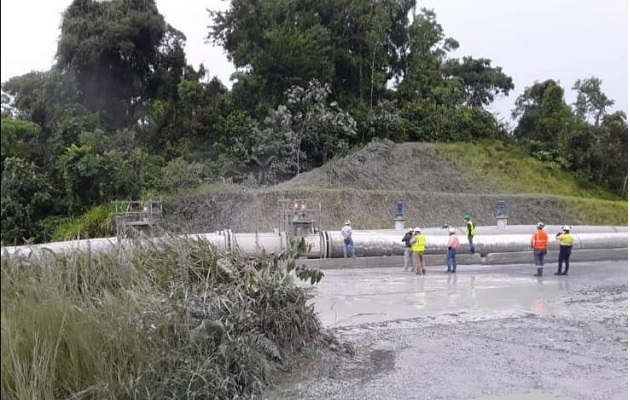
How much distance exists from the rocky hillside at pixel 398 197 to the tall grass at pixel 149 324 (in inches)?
16.1

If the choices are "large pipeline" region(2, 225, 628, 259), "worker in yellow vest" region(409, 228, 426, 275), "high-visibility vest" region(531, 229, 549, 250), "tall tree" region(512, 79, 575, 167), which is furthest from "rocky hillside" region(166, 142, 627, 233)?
"high-visibility vest" region(531, 229, 549, 250)

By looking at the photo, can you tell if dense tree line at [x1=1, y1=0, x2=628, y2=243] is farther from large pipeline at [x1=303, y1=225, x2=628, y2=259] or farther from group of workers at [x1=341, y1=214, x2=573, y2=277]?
large pipeline at [x1=303, y1=225, x2=628, y2=259]

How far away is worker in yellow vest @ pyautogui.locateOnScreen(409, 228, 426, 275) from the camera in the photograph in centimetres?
1413

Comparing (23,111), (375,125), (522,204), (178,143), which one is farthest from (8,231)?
(522,204)

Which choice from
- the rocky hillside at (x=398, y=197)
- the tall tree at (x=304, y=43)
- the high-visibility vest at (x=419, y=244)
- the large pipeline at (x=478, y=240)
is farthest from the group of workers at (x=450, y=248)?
the tall tree at (x=304, y=43)

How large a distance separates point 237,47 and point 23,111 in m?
2.20

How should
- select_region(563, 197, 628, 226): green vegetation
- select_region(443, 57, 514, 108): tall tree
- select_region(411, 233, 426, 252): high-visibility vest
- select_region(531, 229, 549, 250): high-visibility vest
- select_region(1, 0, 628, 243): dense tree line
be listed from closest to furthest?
select_region(1, 0, 628, 243): dense tree line
select_region(531, 229, 549, 250): high-visibility vest
select_region(411, 233, 426, 252): high-visibility vest
select_region(563, 197, 628, 226): green vegetation
select_region(443, 57, 514, 108): tall tree

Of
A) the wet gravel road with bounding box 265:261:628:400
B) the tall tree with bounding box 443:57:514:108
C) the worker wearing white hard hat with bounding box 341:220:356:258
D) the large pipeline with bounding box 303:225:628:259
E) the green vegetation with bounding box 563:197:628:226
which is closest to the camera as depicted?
the wet gravel road with bounding box 265:261:628:400

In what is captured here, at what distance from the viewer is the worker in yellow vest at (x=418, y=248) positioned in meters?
14.1

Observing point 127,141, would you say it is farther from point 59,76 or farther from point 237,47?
point 237,47

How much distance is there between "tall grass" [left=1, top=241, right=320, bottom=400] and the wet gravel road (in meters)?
0.48

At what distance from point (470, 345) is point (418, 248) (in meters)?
8.18

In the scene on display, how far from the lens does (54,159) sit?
241 centimetres

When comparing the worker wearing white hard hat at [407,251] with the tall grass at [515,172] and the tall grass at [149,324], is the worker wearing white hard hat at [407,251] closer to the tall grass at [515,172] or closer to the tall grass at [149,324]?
the tall grass at [515,172]
